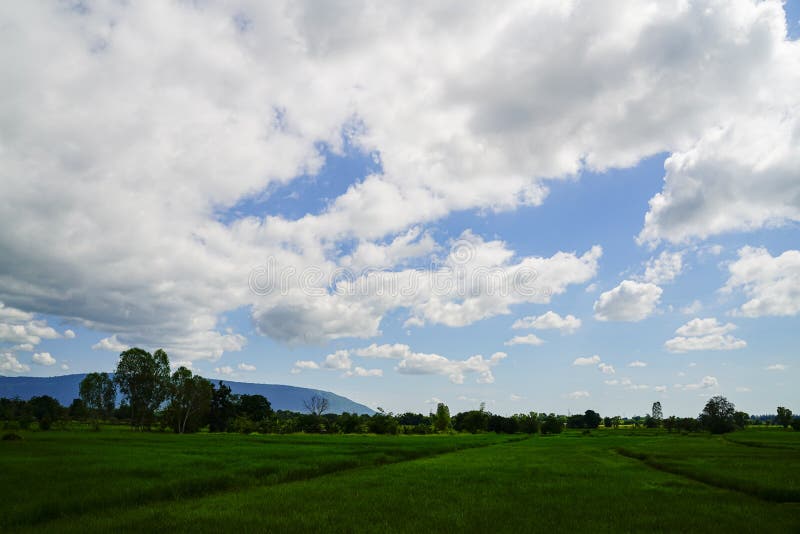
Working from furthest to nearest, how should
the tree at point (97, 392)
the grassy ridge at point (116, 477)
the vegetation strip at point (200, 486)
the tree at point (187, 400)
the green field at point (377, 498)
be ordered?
the tree at point (97, 392), the tree at point (187, 400), the grassy ridge at point (116, 477), the vegetation strip at point (200, 486), the green field at point (377, 498)

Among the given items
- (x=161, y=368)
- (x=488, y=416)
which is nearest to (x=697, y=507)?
(x=161, y=368)

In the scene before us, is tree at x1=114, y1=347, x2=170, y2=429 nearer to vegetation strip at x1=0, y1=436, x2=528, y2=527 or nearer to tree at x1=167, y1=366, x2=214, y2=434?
tree at x1=167, y1=366, x2=214, y2=434

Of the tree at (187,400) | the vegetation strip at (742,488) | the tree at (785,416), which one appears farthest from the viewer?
the tree at (785,416)

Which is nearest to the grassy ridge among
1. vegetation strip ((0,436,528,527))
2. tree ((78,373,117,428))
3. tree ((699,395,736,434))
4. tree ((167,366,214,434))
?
vegetation strip ((0,436,528,527))

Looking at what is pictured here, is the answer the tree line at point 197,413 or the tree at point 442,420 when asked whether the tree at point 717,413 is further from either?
the tree at point 442,420

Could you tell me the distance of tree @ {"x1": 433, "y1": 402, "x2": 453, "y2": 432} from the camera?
124000 millimetres

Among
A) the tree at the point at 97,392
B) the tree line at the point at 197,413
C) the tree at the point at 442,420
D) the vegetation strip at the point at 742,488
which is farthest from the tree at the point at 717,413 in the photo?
the tree at the point at 97,392

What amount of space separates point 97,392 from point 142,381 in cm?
2445

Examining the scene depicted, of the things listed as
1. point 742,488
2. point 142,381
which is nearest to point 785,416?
point 742,488

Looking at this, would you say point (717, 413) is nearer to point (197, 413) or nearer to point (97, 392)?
point (197, 413)

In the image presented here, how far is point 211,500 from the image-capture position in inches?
681

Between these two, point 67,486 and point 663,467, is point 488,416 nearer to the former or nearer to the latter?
point 663,467

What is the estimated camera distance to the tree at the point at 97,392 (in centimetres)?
10806

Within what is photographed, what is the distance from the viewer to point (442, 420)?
12456cm
